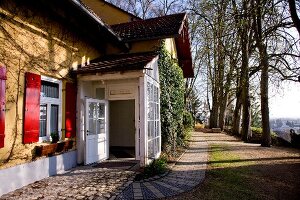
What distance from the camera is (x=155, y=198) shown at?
5836mm

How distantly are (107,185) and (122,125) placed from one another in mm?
7452

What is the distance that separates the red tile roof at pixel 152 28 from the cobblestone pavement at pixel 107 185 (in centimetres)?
523

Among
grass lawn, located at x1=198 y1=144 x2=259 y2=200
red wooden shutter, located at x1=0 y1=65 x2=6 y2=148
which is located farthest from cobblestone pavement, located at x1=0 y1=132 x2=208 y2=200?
red wooden shutter, located at x1=0 y1=65 x2=6 y2=148

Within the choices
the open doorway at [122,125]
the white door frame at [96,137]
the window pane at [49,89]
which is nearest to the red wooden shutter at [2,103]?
the window pane at [49,89]

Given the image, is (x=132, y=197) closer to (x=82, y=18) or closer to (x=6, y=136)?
(x=6, y=136)

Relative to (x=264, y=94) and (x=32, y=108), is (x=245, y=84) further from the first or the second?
(x=32, y=108)

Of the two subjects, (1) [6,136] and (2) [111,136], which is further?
(2) [111,136]

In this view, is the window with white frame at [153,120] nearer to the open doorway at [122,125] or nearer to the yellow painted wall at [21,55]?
the yellow painted wall at [21,55]

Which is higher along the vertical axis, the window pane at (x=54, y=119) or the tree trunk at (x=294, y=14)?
the tree trunk at (x=294, y=14)

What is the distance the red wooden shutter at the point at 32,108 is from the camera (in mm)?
6891

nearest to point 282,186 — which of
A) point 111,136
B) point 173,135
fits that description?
point 173,135

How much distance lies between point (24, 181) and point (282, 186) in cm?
621

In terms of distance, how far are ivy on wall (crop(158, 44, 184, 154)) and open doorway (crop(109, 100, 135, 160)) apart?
6.88 ft

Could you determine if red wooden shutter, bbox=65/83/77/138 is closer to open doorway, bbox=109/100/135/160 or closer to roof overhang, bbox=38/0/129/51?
roof overhang, bbox=38/0/129/51
